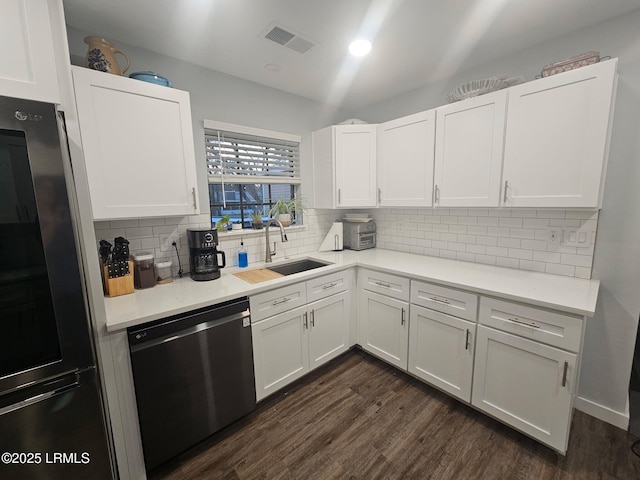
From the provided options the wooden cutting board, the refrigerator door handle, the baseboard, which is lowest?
the baseboard

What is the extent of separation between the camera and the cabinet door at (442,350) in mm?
1812

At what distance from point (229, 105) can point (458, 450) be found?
9.83ft

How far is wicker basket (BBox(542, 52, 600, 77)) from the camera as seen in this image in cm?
150

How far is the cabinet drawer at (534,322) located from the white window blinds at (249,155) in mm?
2059

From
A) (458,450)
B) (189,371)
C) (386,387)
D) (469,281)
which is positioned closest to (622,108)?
(469,281)

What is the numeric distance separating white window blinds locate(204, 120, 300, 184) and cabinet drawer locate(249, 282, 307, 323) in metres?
1.10

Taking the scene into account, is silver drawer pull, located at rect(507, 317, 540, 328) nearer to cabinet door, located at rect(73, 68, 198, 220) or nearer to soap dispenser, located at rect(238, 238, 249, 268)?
soap dispenser, located at rect(238, 238, 249, 268)

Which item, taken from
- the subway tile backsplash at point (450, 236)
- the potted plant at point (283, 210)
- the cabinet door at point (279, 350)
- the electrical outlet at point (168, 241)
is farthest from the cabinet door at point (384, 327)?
the electrical outlet at point (168, 241)

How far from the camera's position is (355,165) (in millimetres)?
2678

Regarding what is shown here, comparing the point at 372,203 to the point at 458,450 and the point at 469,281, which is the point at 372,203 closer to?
the point at 469,281

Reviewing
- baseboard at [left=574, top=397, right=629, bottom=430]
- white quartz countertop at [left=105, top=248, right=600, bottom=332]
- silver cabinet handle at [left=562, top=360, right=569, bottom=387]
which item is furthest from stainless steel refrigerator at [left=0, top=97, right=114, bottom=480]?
baseboard at [left=574, top=397, right=629, bottom=430]

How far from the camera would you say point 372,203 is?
2.71 meters

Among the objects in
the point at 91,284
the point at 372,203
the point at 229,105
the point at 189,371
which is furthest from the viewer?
the point at 372,203

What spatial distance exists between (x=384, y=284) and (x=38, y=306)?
80.7 inches
